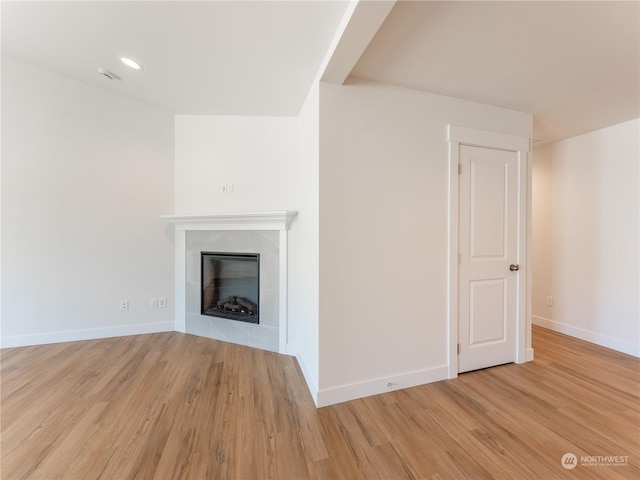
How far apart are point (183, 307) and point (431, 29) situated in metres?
3.53

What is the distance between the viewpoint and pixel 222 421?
1700 mm

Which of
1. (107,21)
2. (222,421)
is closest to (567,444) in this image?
(222,421)

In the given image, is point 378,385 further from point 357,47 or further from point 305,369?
point 357,47

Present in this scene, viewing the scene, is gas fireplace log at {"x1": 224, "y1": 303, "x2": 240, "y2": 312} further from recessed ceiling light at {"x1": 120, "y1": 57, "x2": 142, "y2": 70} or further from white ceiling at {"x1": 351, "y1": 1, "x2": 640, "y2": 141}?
white ceiling at {"x1": 351, "y1": 1, "x2": 640, "y2": 141}

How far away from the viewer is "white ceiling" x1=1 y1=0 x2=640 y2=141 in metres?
1.48

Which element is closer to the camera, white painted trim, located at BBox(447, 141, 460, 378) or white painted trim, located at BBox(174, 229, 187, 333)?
white painted trim, located at BBox(447, 141, 460, 378)

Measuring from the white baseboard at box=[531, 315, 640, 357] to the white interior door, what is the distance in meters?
1.34

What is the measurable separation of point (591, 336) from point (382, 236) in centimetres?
302

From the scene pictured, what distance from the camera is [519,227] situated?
8.25ft

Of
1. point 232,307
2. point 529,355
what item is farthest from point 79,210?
point 529,355

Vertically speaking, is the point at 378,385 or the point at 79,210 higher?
the point at 79,210

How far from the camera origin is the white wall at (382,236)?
1.93 meters

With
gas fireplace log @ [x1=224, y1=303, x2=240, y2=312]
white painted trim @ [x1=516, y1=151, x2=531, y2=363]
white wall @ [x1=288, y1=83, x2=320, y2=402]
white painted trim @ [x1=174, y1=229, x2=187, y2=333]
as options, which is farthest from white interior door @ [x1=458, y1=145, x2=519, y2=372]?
white painted trim @ [x1=174, y1=229, x2=187, y2=333]

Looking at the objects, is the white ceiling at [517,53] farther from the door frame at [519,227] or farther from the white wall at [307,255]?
the white wall at [307,255]
